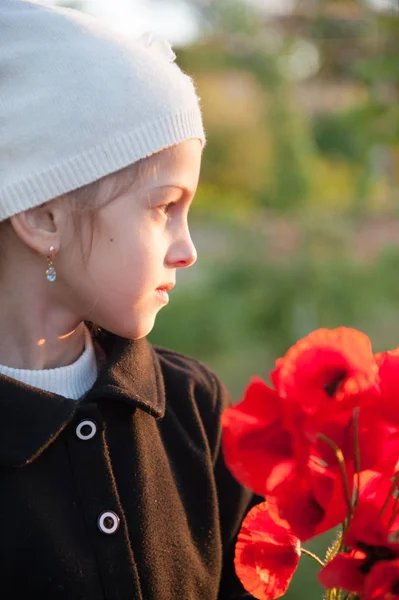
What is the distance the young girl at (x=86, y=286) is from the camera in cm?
129

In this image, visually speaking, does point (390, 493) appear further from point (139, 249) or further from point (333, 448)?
point (139, 249)

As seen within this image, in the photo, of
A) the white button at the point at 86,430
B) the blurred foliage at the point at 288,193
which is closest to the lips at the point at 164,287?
the white button at the point at 86,430

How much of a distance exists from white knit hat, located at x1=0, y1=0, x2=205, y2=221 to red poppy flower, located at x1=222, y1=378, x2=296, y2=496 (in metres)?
0.55

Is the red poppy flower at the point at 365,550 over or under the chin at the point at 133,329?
over

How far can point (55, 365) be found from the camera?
A: 147 cm

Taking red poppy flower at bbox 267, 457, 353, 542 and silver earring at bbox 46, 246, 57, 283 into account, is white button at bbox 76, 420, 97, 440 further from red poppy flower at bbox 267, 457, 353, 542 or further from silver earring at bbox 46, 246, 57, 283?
red poppy flower at bbox 267, 457, 353, 542

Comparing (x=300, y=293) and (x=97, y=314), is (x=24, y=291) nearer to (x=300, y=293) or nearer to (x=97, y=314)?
(x=97, y=314)

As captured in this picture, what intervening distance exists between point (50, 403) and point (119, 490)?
190mm

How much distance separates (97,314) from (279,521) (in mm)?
525

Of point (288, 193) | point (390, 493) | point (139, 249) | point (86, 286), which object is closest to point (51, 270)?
point (86, 286)

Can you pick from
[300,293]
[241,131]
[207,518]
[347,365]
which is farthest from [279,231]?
[347,365]

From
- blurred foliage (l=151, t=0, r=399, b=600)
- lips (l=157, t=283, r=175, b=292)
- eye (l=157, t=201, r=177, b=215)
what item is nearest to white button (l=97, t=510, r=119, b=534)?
lips (l=157, t=283, r=175, b=292)

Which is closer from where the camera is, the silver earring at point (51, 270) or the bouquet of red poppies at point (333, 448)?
the bouquet of red poppies at point (333, 448)

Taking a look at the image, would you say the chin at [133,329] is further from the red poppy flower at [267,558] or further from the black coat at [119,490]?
the red poppy flower at [267,558]
